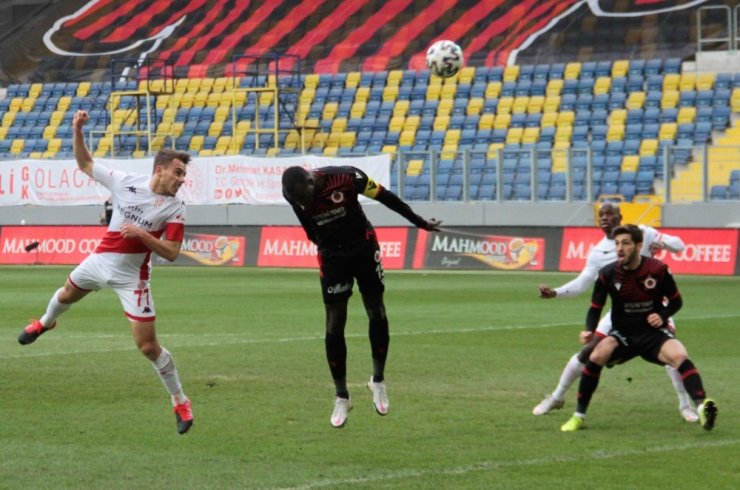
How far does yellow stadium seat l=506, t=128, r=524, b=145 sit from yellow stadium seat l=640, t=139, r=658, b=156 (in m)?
3.78

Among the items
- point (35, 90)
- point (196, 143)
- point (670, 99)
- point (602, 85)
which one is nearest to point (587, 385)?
point (670, 99)

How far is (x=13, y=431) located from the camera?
422 inches

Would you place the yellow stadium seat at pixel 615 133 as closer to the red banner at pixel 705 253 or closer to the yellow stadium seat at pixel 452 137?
the yellow stadium seat at pixel 452 137

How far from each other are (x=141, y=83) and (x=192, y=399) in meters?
37.3

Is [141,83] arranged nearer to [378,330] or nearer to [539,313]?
[539,313]

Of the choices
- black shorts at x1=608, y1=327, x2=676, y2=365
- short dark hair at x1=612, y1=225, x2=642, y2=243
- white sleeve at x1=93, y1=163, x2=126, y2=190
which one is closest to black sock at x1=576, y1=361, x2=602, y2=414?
black shorts at x1=608, y1=327, x2=676, y2=365

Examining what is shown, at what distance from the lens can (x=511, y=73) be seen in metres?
42.5

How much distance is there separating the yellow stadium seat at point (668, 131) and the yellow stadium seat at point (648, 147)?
1.22 ft

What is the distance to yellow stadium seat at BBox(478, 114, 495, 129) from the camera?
4100 centimetres

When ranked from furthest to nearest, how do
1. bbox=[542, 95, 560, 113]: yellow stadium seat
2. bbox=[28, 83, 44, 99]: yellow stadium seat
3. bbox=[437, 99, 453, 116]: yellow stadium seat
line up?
bbox=[28, 83, 44, 99]: yellow stadium seat, bbox=[437, 99, 453, 116]: yellow stadium seat, bbox=[542, 95, 560, 113]: yellow stadium seat

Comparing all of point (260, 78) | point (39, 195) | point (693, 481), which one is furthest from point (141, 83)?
point (693, 481)

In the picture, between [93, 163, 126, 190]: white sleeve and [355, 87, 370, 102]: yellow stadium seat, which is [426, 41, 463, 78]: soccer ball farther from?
[93, 163, 126, 190]: white sleeve

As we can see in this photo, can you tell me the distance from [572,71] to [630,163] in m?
6.21

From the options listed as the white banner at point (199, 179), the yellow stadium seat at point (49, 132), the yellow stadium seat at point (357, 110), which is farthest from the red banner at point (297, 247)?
the yellow stadium seat at point (49, 132)
